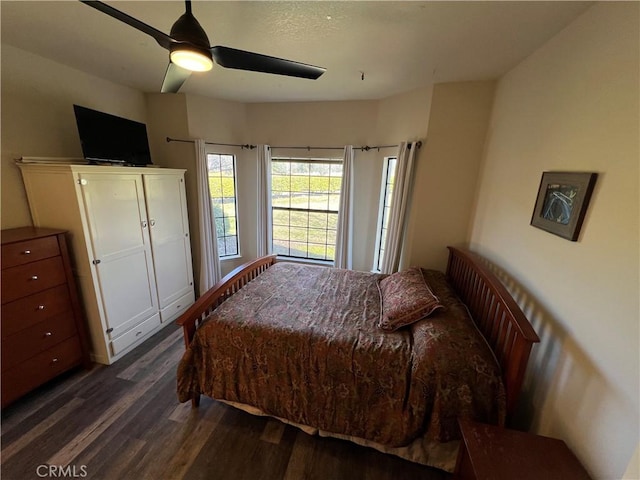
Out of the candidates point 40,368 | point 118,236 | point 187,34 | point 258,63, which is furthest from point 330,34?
point 40,368

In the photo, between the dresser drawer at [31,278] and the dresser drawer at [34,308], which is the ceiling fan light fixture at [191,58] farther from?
the dresser drawer at [34,308]

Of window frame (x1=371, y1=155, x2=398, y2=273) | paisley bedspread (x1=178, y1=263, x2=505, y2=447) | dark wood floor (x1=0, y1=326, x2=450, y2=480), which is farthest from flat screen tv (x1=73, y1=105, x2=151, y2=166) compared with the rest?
window frame (x1=371, y1=155, x2=398, y2=273)

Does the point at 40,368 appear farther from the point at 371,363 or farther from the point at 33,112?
the point at 371,363

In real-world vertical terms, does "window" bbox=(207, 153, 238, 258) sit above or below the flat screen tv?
below

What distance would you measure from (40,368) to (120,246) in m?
1.02

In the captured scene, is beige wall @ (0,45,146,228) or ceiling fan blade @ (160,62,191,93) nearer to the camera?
ceiling fan blade @ (160,62,191,93)

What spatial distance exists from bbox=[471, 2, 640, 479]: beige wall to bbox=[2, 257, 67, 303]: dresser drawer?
3.19 m

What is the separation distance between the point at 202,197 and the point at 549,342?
341 cm

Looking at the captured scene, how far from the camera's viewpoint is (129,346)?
244 centimetres

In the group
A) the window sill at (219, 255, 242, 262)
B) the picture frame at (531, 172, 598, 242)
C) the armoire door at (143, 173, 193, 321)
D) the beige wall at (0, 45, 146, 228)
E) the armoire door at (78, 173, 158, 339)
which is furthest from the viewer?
the window sill at (219, 255, 242, 262)

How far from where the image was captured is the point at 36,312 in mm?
1852

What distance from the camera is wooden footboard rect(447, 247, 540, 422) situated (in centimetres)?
129

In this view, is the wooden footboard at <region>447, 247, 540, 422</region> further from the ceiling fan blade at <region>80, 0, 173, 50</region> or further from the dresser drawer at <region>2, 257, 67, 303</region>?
the dresser drawer at <region>2, 257, 67, 303</region>

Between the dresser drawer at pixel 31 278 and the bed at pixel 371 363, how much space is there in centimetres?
114
